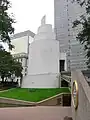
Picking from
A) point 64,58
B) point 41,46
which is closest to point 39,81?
point 41,46

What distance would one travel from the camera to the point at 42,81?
A: 103 ft

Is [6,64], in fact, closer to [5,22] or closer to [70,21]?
[70,21]

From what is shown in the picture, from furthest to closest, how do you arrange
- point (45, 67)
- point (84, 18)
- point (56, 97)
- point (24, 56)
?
1. point (24, 56)
2. point (45, 67)
3. point (56, 97)
4. point (84, 18)

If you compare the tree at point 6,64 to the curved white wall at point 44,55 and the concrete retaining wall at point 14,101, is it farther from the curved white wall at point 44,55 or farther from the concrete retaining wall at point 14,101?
the curved white wall at point 44,55

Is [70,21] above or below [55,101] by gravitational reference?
above

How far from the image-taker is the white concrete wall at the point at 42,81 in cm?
3100

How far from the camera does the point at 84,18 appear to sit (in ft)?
41.3

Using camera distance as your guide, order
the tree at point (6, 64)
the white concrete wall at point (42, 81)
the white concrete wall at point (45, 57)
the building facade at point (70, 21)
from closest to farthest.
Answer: the tree at point (6, 64)
the building facade at point (70, 21)
the white concrete wall at point (42, 81)
the white concrete wall at point (45, 57)

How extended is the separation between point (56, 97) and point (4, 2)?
31.5 ft

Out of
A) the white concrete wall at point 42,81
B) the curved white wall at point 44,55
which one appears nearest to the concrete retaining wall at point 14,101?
the white concrete wall at point 42,81

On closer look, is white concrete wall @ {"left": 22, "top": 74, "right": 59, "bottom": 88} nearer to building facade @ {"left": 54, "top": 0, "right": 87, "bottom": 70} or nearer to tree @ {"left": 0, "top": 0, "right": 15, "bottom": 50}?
building facade @ {"left": 54, "top": 0, "right": 87, "bottom": 70}

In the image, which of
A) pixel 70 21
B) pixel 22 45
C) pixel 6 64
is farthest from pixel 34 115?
pixel 22 45

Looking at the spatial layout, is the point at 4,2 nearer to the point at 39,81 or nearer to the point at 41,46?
the point at 39,81

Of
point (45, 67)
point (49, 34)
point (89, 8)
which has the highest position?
point (49, 34)
